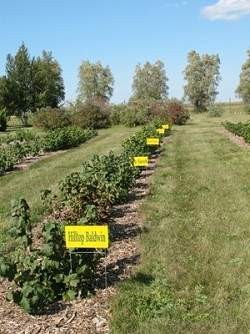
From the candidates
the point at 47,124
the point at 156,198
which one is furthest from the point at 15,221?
the point at 47,124

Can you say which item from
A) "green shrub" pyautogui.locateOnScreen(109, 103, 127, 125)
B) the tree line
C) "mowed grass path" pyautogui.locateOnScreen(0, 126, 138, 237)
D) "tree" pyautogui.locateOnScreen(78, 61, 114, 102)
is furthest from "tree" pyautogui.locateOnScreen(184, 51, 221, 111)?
"mowed grass path" pyautogui.locateOnScreen(0, 126, 138, 237)

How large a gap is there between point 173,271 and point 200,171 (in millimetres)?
9058

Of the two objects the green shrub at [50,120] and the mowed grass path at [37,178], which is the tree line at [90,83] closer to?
the green shrub at [50,120]

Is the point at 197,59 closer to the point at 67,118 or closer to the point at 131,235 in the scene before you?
the point at 67,118

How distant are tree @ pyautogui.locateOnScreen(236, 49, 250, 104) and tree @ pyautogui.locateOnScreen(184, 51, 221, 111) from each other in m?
6.03

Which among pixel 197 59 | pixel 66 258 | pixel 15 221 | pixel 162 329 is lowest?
pixel 162 329

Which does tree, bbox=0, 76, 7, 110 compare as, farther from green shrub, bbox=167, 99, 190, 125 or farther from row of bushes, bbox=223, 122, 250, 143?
row of bushes, bbox=223, 122, 250, 143

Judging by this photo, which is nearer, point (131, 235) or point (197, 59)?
point (131, 235)

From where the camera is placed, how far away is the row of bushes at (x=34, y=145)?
1864 cm

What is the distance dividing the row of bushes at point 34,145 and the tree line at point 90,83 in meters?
26.9

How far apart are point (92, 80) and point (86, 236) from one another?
82.8m

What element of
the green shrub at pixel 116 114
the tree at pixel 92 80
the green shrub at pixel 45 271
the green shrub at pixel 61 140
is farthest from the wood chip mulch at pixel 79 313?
the tree at pixel 92 80

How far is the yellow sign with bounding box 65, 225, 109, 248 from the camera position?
5.88m

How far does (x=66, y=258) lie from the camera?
5945 mm
